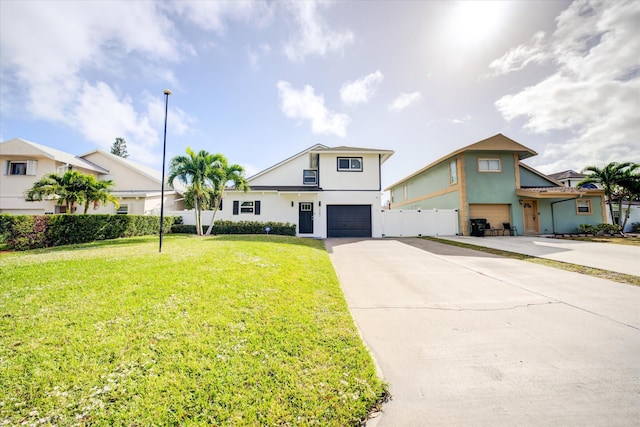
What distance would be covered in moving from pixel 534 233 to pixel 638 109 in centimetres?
878

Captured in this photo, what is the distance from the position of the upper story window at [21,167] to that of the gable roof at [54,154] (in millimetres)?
729

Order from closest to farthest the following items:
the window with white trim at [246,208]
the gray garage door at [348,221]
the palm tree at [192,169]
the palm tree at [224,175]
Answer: the palm tree at [192,169] < the palm tree at [224,175] < the gray garage door at [348,221] < the window with white trim at [246,208]

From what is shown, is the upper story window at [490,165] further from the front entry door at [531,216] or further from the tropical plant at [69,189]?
the tropical plant at [69,189]

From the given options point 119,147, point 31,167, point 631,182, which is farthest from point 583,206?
point 119,147

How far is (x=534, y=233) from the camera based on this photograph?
1645cm

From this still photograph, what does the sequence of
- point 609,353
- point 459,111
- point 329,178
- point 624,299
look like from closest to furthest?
point 609,353, point 624,299, point 459,111, point 329,178

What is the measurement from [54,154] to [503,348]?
2700 cm

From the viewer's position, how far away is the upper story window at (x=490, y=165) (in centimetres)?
1616

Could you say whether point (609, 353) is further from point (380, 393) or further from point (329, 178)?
point (329, 178)

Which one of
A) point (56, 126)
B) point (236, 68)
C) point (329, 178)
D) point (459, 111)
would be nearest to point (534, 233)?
point (459, 111)

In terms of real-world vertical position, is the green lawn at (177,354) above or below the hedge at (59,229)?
below

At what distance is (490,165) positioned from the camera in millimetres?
16234

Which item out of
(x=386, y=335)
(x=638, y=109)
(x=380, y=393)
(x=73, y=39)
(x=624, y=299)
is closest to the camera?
(x=380, y=393)

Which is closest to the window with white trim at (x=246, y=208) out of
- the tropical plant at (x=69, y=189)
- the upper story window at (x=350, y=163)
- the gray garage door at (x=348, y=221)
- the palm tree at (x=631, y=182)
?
the gray garage door at (x=348, y=221)
